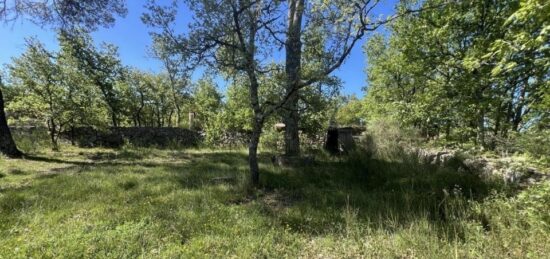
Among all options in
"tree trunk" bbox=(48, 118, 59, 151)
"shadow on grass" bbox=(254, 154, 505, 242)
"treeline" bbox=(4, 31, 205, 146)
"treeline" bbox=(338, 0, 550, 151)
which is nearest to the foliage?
"treeline" bbox=(338, 0, 550, 151)

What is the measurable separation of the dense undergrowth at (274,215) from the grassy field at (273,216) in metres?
0.02

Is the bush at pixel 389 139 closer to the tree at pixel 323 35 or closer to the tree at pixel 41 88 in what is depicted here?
the tree at pixel 323 35

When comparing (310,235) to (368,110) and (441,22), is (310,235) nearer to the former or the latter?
(441,22)

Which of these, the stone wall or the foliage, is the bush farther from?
the foliage

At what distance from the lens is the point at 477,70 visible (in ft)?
18.3

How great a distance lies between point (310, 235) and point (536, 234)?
2.32 meters

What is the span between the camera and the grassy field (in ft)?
9.42

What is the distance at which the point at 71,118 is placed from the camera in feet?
34.4

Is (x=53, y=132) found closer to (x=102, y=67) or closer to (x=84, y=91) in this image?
(x=84, y=91)

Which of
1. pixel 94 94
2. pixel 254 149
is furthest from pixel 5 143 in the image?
pixel 254 149

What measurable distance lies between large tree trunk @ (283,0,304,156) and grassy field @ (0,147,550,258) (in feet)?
5.93

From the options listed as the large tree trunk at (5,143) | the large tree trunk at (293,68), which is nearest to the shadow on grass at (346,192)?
the large tree trunk at (293,68)

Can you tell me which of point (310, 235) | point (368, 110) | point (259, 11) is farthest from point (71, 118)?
point (368, 110)

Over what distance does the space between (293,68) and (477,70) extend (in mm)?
3783
